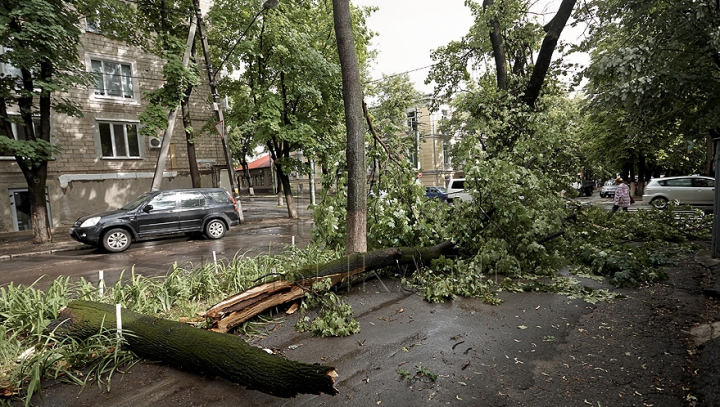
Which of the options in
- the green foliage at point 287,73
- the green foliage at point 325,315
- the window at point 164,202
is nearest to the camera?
the green foliage at point 325,315

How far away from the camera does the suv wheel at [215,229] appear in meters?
11.9

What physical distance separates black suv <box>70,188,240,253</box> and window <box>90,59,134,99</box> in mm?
8886

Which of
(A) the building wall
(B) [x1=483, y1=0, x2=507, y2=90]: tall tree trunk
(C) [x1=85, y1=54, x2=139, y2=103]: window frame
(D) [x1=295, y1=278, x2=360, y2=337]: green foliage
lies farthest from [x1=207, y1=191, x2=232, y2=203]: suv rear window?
(A) the building wall

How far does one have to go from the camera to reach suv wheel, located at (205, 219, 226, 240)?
1193cm

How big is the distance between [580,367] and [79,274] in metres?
8.96

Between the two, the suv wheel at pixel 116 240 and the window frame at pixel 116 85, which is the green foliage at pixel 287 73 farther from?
the suv wheel at pixel 116 240

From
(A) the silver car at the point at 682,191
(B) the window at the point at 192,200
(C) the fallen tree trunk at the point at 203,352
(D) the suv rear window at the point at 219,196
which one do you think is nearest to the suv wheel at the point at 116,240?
(B) the window at the point at 192,200

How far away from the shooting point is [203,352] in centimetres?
295

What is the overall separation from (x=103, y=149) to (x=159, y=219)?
903cm

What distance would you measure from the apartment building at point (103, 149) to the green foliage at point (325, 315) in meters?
16.0

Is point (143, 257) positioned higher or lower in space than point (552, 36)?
lower

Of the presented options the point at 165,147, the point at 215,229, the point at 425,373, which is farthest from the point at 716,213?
the point at 165,147

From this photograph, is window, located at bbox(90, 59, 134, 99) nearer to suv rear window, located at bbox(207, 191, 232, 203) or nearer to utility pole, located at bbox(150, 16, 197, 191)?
utility pole, located at bbox(150, 16, 197, 191)

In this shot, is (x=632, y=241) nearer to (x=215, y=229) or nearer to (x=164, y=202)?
(x=215, y=229)
